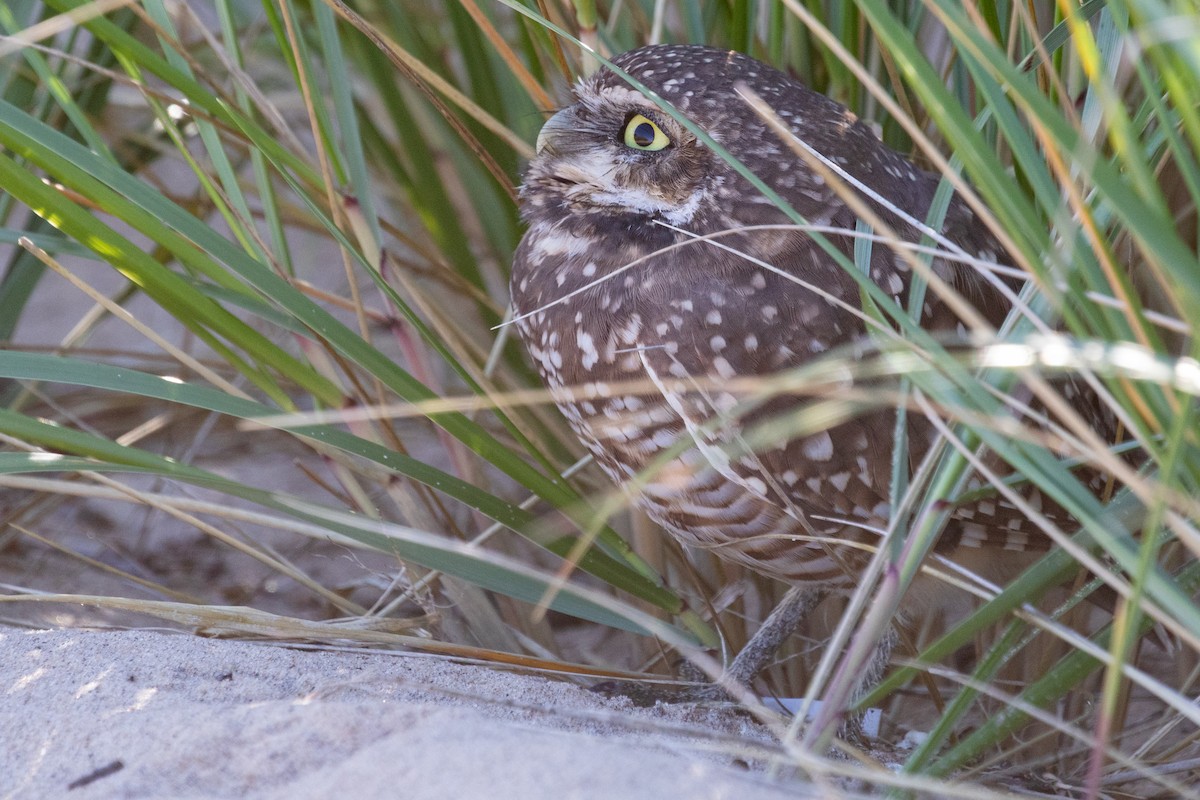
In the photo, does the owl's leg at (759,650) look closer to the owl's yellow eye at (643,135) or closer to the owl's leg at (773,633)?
the owl's leg at (773,633)

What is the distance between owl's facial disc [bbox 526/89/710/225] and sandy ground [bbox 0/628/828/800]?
84 centimetres

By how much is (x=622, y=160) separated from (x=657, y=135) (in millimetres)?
82

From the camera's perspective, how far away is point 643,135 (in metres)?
1.99

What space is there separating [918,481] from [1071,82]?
81cm

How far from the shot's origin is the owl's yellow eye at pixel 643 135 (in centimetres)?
196

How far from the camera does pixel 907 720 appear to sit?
264cm

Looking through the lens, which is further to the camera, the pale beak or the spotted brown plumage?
the pale beak

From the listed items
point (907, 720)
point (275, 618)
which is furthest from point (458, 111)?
point (907, 720)

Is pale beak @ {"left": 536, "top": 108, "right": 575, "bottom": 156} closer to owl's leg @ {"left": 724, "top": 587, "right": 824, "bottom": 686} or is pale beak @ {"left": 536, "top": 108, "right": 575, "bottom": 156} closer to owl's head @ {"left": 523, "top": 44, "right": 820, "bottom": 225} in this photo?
owl's head @ {"left": 523, "top": 44, "right": 820, "bottom": 225}

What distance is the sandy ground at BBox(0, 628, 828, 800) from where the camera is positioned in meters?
→ 1.13

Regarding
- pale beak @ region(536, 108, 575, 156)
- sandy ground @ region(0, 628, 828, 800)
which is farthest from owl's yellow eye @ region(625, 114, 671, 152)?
sandy ground @ region(0, 628, 828, 800)

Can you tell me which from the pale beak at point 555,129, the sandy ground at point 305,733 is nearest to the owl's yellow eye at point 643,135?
the pale beak at point 555,129

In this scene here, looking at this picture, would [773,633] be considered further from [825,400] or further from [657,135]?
[657,135]

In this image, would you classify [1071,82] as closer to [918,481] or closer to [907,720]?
[918,481]
